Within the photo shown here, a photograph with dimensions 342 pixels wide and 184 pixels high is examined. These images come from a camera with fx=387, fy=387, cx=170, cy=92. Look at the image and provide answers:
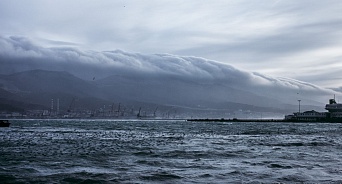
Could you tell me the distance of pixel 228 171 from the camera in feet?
132

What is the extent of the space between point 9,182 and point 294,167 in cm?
2933

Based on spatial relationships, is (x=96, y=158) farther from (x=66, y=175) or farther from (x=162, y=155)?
(x=66, y=175)

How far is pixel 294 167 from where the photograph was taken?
4297 cm

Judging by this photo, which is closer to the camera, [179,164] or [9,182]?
[9,182]

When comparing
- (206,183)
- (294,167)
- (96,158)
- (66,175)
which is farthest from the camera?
(96,158)

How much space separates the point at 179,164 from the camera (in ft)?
151

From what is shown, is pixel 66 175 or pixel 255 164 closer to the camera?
pixel 66 175

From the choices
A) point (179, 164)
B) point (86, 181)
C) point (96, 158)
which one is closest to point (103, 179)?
point (86, 181)

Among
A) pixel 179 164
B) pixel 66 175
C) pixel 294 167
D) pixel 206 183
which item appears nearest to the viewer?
pixel 206 183

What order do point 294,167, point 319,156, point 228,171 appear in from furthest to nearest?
point 319,156 < point 294,167 < point 228,171

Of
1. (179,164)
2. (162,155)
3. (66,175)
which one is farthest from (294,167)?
(66,175)

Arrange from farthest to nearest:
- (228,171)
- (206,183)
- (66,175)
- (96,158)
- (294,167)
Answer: (96,158), (294,167), (228,171), (66,175), (206,183)

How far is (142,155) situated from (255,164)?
57.7 feet

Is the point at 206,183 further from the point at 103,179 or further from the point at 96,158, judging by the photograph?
the point at 96,158
